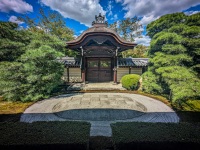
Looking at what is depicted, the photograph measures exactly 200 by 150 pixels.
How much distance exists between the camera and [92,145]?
2527 millimetres

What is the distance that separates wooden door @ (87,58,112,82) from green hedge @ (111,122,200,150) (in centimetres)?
867

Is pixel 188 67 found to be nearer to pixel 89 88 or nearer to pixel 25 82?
pixel 89 88

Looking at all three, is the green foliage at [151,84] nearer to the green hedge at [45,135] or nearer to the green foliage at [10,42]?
the green hedge at [45,135]

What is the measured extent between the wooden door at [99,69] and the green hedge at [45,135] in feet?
28.2

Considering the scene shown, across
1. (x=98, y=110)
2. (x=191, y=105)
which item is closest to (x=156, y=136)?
(x=98, y=110)

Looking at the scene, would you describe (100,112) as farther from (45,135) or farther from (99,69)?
(99,69)

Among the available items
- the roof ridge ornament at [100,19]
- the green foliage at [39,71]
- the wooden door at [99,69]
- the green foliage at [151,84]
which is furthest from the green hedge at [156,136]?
the roof ridge ornament at [100,19]

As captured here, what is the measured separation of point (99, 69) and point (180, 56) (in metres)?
7.34

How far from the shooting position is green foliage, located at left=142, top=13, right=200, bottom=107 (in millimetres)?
5496

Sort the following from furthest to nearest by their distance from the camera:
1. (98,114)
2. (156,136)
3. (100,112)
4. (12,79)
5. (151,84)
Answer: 1. (151,84)
2. (12,79)
3. (100,112)
4. (98,114)
5. (156,136)

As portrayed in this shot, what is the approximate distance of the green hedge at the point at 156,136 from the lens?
2.31m

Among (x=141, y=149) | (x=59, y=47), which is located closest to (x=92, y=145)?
(x=141, y=149)

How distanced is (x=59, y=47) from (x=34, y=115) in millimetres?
5524

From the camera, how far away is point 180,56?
602cm
